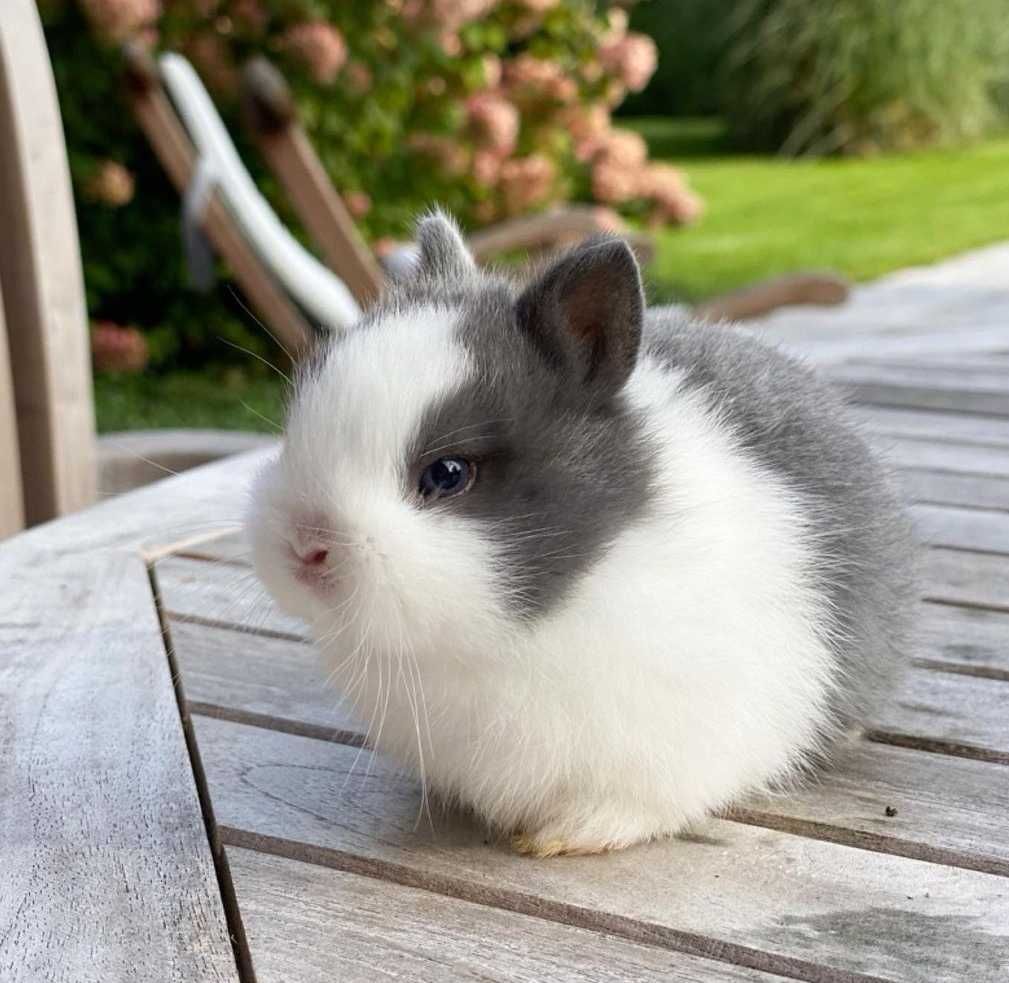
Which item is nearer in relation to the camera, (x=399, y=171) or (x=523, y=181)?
(x=399, y=171)

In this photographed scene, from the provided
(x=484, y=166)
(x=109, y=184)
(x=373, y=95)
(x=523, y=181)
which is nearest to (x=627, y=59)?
(x=523, y=181)

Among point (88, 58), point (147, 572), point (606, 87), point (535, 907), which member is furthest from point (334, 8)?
point (535, 907)

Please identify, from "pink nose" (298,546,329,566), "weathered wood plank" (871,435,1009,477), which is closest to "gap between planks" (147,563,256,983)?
"pink nose" (298,546,329,566)

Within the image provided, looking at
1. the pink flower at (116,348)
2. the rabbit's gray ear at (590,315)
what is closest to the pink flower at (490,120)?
the pink flower at (116,348)

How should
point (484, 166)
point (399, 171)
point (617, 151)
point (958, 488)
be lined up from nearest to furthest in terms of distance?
1. point (958, 488)
2. point (399, 171)
3. point (484, 166)
4. point (617, 151)

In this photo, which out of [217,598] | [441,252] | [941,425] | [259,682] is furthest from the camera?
[941,425]

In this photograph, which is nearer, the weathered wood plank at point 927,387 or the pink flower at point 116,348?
the weathered wood plank at point 927,387

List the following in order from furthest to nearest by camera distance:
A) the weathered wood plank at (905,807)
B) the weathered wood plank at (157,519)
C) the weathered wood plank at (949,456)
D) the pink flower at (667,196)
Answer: the pink flower at (667,196)
the weathered wood plank at (949,456)
the weathered wood plank at (157,519)
the weathered wood plank at (905,807)

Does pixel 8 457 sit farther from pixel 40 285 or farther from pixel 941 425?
pixel 941 425

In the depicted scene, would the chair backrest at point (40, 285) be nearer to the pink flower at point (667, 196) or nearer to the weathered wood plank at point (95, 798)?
the weathered wood plank at point (95, 798)
